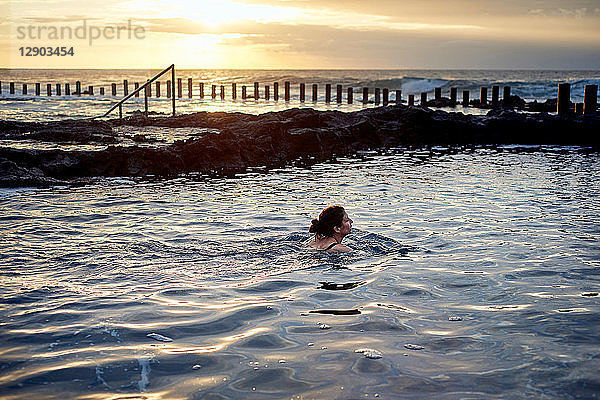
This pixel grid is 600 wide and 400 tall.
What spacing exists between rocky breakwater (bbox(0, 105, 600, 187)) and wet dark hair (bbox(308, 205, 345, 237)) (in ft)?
20.8

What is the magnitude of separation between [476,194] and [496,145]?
9248mm

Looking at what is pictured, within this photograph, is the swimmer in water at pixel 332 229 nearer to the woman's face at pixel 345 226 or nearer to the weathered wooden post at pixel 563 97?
the woman's face at pixel 345 226

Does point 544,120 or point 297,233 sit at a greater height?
point 544,120

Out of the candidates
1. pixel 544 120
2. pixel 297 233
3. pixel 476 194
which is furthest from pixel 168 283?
pixel 544 120

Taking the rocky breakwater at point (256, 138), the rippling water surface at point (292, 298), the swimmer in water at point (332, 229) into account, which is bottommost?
the rippling water surface at point (292, 298)

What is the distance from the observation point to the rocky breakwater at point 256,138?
39.8ft

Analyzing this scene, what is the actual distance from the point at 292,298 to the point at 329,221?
163 cm

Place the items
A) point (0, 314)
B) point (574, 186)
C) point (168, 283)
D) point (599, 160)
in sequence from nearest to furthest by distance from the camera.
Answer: point (0, 314) → point (168, 283) → point (574, 186) → point (599, 160)

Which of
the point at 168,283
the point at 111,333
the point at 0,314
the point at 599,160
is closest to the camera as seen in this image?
the point at 111,333

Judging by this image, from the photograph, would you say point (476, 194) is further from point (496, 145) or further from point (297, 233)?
point (496, 145)

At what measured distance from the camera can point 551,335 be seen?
443 cm

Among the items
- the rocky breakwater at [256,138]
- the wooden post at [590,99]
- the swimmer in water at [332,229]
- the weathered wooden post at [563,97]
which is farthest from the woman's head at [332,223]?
the wooden post at [590,99]

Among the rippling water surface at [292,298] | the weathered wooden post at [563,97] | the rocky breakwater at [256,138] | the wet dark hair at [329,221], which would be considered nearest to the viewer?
the rippling water surface at [292,298]

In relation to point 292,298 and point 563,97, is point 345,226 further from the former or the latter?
point 563,97
